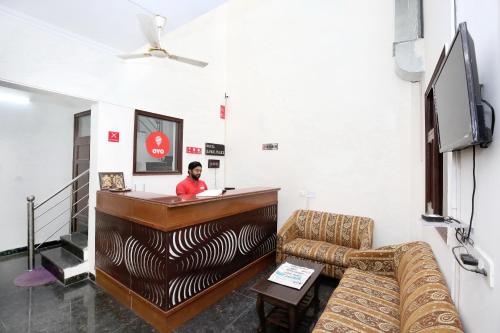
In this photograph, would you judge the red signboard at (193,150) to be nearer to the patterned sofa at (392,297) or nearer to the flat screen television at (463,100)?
the patterned sofa at (392,297)

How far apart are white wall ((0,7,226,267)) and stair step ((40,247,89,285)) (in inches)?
8.2

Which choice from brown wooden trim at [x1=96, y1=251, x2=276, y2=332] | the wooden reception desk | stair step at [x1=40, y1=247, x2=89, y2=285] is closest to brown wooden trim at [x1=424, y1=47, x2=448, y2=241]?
the wooden reception desk

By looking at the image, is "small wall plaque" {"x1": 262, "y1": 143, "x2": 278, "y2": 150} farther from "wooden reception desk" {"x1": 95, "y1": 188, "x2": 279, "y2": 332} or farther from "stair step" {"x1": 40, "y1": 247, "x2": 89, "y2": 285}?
"stair step" {"x1": 40, "y1": 247, "x2": 89, "y2": 285}

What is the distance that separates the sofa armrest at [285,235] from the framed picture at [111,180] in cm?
257

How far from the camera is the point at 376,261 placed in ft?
8.86

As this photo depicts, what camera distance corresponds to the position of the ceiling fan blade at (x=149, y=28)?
2389mm

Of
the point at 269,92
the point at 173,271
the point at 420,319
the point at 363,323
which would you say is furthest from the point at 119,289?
the point at 269,92

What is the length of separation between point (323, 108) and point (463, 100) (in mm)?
3238

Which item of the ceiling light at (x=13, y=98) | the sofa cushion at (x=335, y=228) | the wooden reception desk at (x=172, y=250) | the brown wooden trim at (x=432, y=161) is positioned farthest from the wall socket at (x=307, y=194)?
the ceiling light at (x=13, y=98)

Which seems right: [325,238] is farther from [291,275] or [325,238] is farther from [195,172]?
[195,172]

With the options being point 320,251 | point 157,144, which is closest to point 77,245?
point 157,144

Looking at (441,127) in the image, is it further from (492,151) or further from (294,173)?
(294,173)

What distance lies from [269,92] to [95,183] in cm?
356

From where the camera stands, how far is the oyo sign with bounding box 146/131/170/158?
13.3ft
